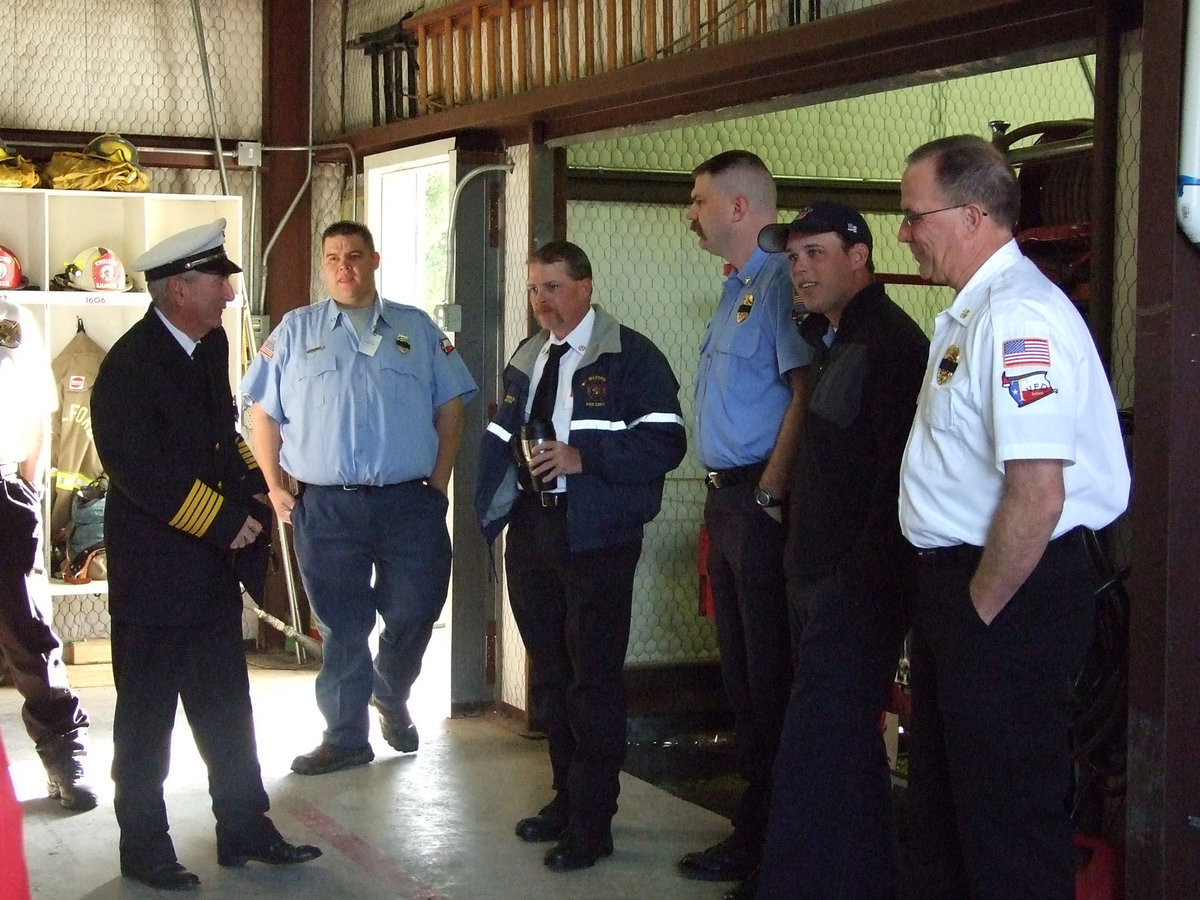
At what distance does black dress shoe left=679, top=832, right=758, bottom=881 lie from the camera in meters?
4.12

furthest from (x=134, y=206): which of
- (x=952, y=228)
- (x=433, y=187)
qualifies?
(x=952, y=228)

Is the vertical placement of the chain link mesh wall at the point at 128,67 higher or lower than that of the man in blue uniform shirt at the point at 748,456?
higher

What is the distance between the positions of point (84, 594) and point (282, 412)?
2.34 m

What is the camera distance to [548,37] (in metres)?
5.43

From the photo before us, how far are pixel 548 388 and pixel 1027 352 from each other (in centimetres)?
192

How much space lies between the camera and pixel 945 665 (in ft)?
9.66

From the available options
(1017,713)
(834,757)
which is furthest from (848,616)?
(1017,713)

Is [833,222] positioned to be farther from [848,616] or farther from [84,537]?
[84,537]

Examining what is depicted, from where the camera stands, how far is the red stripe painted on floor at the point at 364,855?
13.4 feet

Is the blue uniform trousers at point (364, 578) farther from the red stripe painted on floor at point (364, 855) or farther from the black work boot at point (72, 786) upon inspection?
the black work boot at point (72, 786)

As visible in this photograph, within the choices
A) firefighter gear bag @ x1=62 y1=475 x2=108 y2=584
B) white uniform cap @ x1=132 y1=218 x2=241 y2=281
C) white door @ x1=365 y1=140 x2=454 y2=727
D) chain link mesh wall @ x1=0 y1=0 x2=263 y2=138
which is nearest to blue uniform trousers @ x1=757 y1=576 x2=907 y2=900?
white uniform cap @ x1=132 y1=218 x2=241 y2=281

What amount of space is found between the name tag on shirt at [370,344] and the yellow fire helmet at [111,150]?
87.3 inches

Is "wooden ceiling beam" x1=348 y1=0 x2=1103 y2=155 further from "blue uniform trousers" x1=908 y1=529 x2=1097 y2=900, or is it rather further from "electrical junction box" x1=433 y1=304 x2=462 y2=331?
"blue uniform trousers" x1=908 y1=529 x2=1097 y2=900

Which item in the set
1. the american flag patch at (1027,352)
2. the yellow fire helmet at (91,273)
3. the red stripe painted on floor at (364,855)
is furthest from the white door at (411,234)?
the american flag patch at (1027,352)
